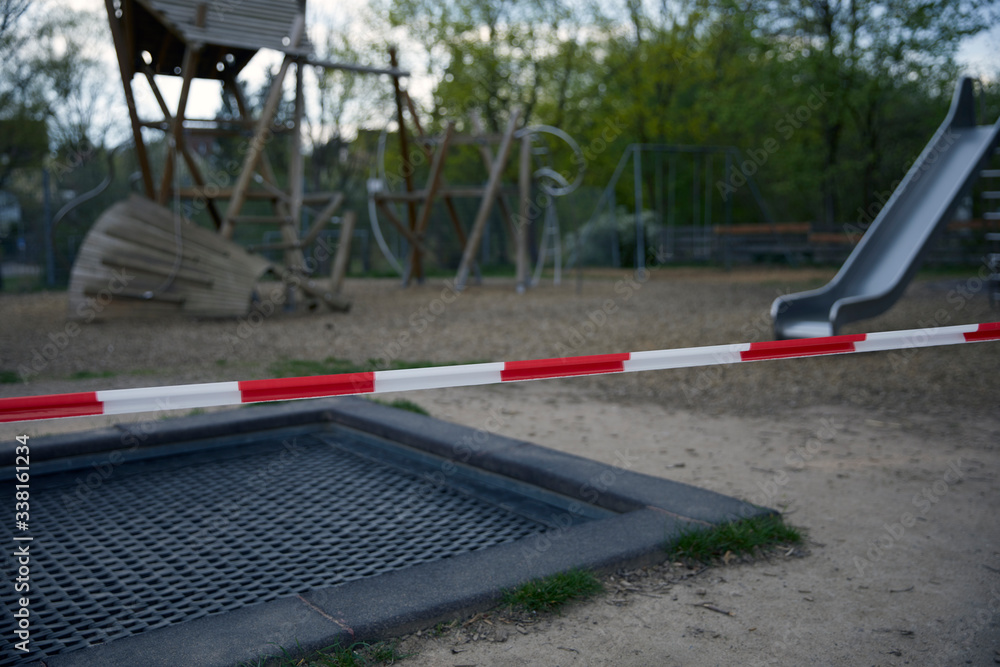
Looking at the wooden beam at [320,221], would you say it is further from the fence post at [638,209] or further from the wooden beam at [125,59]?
the fence post at [638,209]

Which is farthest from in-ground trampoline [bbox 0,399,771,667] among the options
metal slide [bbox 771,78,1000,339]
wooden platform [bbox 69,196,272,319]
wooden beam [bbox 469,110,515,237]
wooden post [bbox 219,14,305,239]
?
wooden beam [bbox 469,110,515,237]

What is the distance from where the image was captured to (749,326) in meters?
8.98

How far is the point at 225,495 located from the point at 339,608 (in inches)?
64.6

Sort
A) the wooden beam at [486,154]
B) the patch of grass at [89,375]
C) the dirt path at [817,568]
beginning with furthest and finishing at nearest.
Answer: the wooden beam at [486,154] < the patch of grass at [89,375] < the dirt path at [817,568]

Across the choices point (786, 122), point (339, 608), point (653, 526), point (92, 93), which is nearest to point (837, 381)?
point (653, 526)

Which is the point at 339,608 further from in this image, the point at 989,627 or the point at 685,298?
the point at 685,298

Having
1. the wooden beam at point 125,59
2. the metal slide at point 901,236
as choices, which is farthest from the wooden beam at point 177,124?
the metal slide at point 901,236

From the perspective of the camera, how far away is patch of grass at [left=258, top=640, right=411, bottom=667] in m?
2.08

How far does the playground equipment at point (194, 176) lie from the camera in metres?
9.34

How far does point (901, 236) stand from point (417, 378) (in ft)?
24.1

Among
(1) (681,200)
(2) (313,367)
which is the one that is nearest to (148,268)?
(2) (313,367)

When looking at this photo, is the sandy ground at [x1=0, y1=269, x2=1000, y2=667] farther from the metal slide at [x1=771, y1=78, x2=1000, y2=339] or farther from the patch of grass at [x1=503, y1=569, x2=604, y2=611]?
the metal slide at [x1=771, y1=78, x2=1000, y2=339]

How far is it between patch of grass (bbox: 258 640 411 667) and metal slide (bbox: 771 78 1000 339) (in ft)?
18.3

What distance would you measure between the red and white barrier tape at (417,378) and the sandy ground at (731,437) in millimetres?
Answer: 722
